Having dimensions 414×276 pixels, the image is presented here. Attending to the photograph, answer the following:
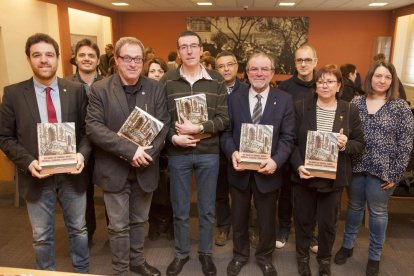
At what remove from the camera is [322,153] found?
225 centimetres

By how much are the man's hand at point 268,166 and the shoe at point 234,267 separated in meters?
0.88

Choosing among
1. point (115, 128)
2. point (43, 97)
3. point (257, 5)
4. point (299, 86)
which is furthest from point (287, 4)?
point (43, 97)

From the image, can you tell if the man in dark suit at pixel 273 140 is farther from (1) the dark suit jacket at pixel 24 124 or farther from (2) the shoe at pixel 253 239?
(1) the dark suit jacket at pixel 24 124

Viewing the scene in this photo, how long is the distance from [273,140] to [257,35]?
981 cm

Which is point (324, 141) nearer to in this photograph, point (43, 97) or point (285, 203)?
point (285, 203)

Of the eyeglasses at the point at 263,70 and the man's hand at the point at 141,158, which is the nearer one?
the man's hand at the point at 141,158

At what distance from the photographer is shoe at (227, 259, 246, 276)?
2641mm

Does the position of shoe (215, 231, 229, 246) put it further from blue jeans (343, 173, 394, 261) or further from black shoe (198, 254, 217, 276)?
blue jeans (343, 173, 394, 261)

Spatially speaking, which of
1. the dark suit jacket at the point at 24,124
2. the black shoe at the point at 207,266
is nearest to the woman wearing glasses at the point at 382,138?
the black shoe at the point at 207,266

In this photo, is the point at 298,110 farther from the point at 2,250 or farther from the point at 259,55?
the point at 2,250

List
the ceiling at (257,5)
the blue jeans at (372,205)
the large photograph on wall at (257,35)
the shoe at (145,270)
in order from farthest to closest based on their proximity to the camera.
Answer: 1. the large photograph on wall at (257,35)
2. the ceiling at (257,5)
3. the shoe at (145,270)
4. the blue jeans at (372,205)

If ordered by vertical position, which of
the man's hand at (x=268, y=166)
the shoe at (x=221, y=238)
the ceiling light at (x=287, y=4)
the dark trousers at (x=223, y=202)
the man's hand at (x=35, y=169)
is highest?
the ceiling light at (x=287, y=4)

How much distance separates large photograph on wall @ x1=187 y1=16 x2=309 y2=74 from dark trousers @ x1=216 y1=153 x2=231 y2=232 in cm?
883

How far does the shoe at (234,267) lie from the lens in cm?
264
